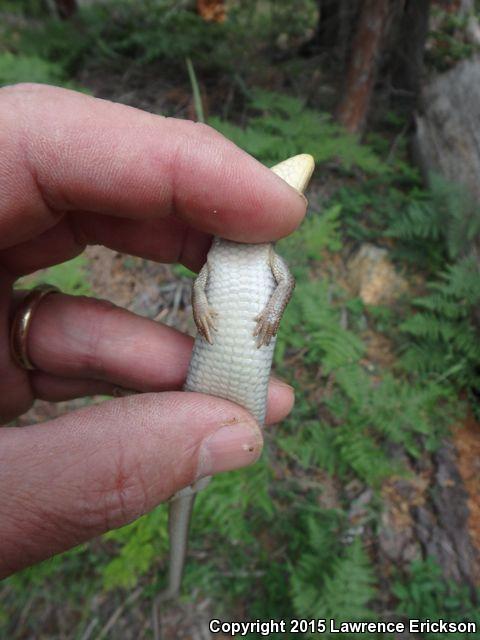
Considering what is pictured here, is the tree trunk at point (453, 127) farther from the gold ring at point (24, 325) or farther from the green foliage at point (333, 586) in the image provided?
the gold ring at point (24, 325)

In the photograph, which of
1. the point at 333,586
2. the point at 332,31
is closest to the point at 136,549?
the point at 333,586

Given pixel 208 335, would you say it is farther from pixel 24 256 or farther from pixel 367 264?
pixel 367 264

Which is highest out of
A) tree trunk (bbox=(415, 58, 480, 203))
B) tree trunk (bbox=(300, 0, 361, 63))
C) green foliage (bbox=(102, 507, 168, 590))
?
tree trunk (bbox=(300, 0, 361, 63))

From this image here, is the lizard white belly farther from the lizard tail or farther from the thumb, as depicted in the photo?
the lizard tail

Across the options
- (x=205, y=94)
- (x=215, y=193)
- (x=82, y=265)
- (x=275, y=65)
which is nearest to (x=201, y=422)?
(x=215, y=193)

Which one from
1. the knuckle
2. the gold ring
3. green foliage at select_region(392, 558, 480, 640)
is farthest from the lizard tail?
green foliage at select_region(392, 558, 480, 640)

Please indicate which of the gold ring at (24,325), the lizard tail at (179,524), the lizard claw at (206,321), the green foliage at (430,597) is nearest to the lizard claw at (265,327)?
the lizard claw at (206,321)
